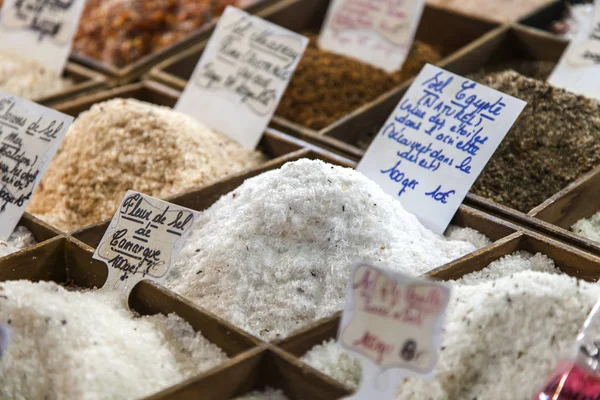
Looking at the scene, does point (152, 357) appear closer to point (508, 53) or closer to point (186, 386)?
point (186, 386)

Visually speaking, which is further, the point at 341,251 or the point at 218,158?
the point at 218,158

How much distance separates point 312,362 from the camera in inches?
45.5

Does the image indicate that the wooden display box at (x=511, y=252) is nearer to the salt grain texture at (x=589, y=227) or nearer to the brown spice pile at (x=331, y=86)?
the salt grain texture at (x=589, y=227)

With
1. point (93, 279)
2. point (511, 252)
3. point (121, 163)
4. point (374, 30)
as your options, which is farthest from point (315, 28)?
point (93, 279)

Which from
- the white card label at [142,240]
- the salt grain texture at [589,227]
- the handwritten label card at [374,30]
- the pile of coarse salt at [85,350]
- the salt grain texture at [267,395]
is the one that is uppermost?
the handwritten label card at [374,30]

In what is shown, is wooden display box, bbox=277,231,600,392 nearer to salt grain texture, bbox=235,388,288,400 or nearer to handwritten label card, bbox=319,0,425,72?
salt grain texture, bbox=235,388,288,400

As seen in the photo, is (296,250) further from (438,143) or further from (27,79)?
(27,79)

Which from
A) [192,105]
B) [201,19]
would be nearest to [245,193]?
[192,105]

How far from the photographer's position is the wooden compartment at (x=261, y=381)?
104 centimetres

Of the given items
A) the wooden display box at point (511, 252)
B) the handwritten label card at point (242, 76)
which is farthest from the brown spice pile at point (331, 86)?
the wooden display box at point (511, 252)

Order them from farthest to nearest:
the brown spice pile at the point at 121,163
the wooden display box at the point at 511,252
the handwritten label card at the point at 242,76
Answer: the handwritten label card at the point at 242,76
the brown spice pile at the point at 121,163
the wooden display box at the point at 511,252

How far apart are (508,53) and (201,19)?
103cm

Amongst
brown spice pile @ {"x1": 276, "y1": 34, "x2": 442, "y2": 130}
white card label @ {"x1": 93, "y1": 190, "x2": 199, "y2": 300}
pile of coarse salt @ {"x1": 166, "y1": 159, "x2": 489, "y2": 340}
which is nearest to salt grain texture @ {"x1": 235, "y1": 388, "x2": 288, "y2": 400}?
pile of coarse salt @ {"x1": 166, "y1": 159, "x2": 489, "y2": 340}

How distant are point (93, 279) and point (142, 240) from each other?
0.51 feet
